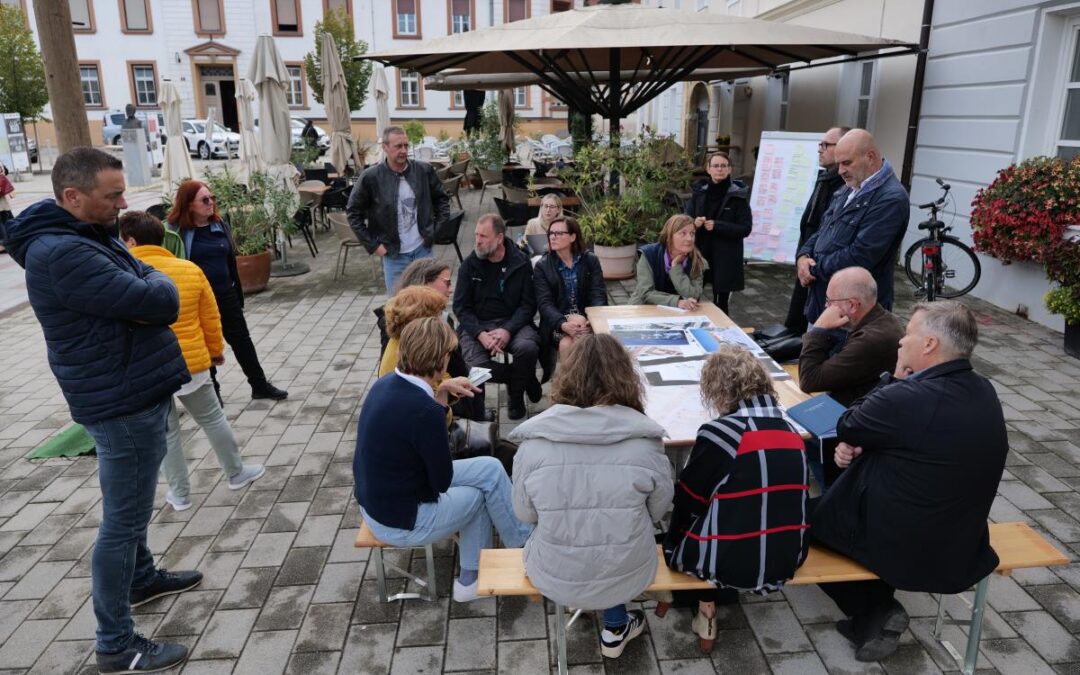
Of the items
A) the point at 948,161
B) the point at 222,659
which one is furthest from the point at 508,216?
the point at 222,659

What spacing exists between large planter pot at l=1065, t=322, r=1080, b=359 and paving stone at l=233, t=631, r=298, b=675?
6.04 metres

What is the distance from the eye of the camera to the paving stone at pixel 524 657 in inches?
109

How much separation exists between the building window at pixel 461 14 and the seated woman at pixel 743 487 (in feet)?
115

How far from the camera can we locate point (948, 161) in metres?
8.05

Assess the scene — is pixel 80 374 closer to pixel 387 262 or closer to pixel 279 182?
pixel 387 262

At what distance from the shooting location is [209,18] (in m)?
33.1

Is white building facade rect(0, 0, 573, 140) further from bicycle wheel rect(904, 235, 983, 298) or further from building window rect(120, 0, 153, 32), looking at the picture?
bicycle wheel rect(904, 235, 983, 298)

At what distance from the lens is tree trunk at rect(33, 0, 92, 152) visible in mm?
4395

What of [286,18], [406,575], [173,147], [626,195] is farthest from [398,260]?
[286,18]

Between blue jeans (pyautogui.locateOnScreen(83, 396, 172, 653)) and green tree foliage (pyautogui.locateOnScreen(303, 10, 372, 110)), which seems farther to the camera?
green tree foliage (pyautogui.locateOnScreen(303, 10, 372, 110))

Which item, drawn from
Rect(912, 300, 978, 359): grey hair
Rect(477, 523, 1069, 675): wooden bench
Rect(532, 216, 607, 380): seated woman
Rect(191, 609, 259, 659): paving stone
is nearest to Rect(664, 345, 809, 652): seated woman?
Rect(477, 523, 1069, 675): wooden bench

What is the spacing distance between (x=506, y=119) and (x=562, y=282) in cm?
1288

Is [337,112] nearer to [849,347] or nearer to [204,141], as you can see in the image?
[849,347]

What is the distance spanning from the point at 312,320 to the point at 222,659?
4.88 metres
